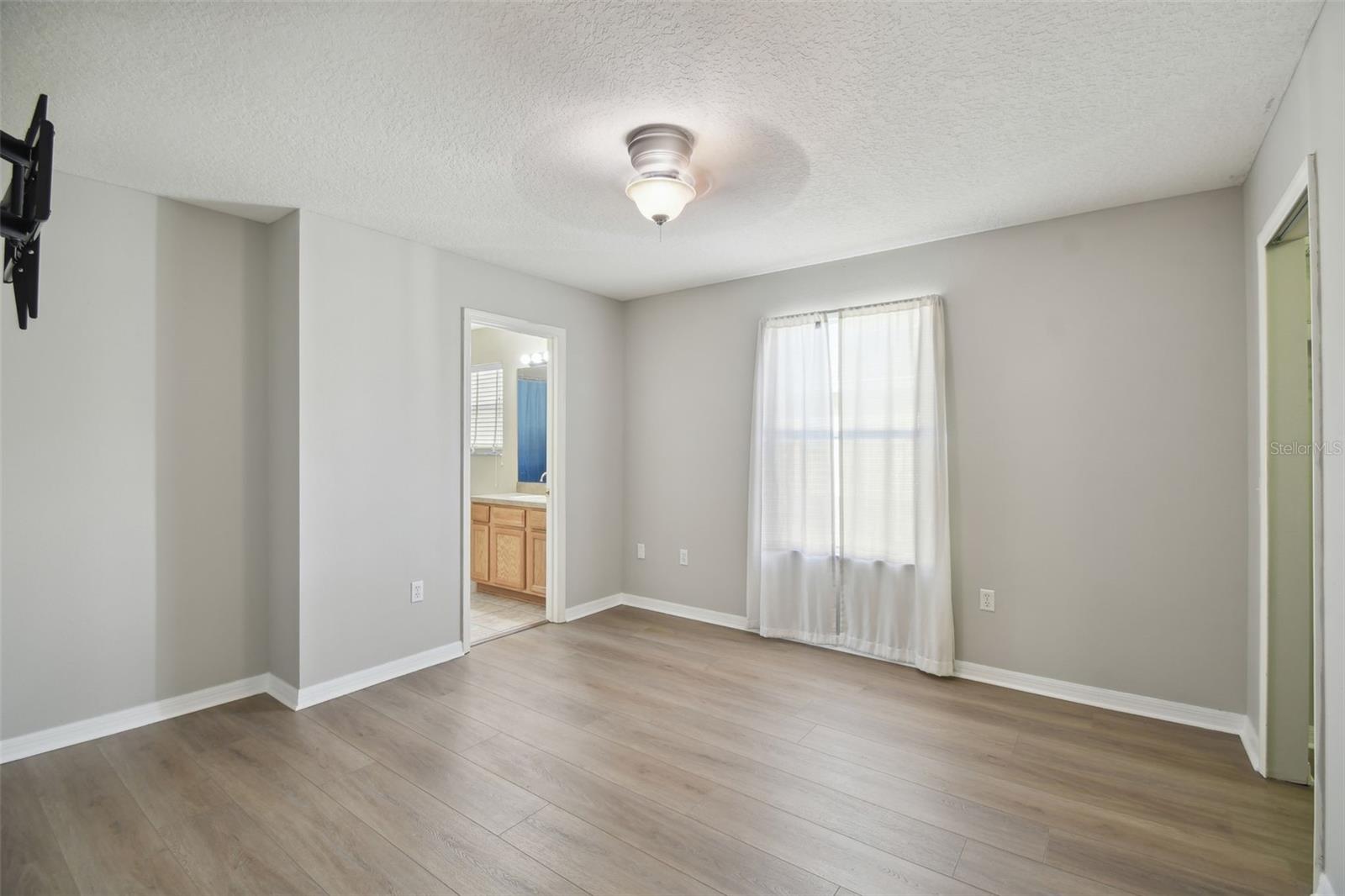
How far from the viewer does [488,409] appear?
644cm

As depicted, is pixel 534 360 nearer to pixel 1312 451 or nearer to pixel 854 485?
pixel 854 485

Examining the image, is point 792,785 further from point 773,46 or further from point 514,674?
point 773,46

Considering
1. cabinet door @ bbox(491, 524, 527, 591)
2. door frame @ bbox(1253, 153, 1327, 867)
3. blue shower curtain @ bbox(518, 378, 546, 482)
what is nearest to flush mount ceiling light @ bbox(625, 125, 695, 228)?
door frame @ bbox(1253, 153, 1327, 867)

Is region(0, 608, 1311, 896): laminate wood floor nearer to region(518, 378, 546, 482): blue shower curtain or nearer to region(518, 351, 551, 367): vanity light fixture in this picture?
region(518, 378, 546, 482): blue shower curtain

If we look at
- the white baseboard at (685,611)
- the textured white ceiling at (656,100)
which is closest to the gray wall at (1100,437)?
the textured white ceiling at (656,100)

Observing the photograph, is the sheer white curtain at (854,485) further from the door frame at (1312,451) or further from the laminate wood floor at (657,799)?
the door frame at (1312,451)

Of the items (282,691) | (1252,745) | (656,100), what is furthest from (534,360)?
(1252,745)

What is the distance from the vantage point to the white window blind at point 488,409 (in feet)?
20.7

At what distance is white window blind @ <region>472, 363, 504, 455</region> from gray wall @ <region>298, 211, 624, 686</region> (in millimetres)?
2028

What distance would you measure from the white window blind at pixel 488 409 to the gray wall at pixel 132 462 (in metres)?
2.94

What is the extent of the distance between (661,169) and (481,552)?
4.11 metres

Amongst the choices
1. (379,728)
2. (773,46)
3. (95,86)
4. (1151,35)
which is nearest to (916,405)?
(1151,35)

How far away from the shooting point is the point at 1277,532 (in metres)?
2.40

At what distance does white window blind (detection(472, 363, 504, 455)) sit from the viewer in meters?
6.30
